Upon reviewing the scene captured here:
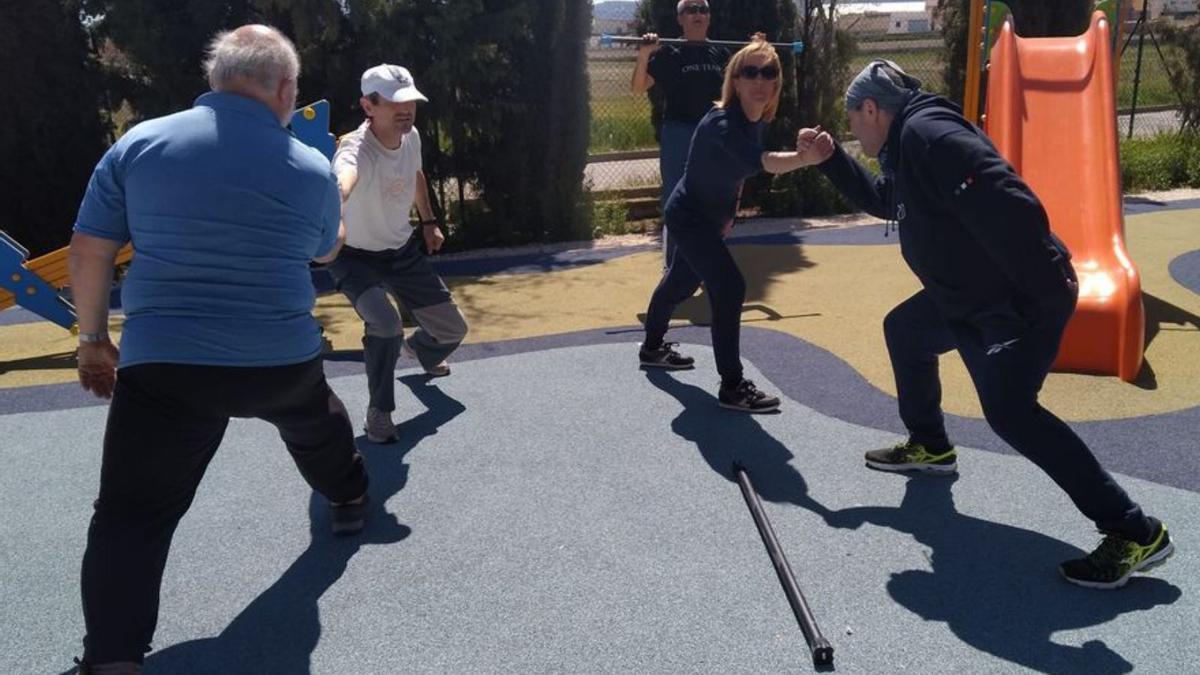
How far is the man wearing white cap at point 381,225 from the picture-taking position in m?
4.34

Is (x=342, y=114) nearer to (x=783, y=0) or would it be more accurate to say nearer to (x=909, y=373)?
(x=783, y=0)

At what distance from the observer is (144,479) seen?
273cm

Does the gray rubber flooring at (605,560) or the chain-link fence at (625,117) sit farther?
the chain-link fence at (625,117)

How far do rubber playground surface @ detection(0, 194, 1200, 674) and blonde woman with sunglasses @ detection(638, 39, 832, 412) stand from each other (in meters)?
0.30

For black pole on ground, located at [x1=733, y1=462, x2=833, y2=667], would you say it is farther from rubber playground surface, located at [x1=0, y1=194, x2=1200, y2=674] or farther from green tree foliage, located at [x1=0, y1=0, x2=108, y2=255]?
green tree foliage, located at [x1=0, y1=0, x2=108, y2=255]

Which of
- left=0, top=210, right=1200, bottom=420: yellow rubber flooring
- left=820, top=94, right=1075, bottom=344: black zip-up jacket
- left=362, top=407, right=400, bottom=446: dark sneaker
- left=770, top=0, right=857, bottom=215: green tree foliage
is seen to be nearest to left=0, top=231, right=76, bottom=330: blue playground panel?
left=0, top=210, right=1200, bottom=420: yellow rubber flooring

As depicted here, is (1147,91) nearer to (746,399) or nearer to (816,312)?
(816,312)

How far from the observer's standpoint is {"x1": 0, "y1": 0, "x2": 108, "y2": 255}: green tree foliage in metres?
8.48

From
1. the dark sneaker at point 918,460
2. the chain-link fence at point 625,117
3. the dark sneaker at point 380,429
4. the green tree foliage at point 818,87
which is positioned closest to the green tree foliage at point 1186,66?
the chain-link fence at point 625,117

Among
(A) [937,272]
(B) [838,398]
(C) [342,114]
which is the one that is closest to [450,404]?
(B) [838,398]

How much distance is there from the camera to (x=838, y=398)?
5117 mm

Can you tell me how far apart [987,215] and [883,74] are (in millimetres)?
657

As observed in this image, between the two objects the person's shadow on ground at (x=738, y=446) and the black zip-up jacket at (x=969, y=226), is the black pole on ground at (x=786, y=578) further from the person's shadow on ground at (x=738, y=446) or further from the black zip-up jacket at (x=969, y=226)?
the black zip-up jacket at (x=969, y=226)

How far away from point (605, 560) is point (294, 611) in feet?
3.36
